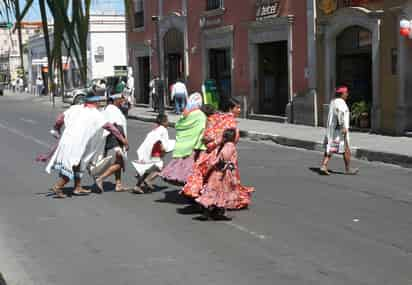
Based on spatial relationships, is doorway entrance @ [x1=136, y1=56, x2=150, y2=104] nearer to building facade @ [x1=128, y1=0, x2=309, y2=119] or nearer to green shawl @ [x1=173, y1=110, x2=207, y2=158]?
building facade @ [x1=128, y1=0, x2=309, y2=119]

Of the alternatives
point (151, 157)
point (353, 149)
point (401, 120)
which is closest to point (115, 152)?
point (151, 157)

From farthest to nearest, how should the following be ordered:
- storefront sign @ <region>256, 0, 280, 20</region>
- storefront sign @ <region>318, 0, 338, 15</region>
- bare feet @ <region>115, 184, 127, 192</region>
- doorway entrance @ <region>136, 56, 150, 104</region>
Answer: doorway entrance @ <region>136, 56, 150, 104</region>
storefront sign @ <region>256, 0, 280, 20</region>
storefront sign @ <region>318, 0, 338, 15</region>
bare feet @ <region>115, 184, 127, 192</region>

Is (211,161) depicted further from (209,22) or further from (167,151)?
(209,22)

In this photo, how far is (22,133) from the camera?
23094mm

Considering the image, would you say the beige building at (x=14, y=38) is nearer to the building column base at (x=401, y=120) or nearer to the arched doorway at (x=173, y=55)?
the building column base at (x=401, y=120)

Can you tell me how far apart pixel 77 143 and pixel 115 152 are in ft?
2.70

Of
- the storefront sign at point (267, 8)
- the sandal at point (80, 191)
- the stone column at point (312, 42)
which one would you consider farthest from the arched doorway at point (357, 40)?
the sandal at point (80, 191)

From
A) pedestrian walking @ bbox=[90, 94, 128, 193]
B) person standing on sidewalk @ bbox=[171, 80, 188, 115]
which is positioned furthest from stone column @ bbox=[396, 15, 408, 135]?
person standing on sidewalk @ bbox=[171, 80, 188, 115]

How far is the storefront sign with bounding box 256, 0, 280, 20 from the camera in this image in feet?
79.4

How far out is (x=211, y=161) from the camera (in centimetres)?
909

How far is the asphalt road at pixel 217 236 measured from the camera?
629cm

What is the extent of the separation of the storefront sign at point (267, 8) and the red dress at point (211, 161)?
15.5 metres

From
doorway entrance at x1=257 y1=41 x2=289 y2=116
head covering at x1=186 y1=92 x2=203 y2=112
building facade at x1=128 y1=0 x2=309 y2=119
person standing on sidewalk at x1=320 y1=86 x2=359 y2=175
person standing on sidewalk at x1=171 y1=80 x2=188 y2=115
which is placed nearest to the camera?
head covering at x1=186 y1=92 x2=203 y2=112

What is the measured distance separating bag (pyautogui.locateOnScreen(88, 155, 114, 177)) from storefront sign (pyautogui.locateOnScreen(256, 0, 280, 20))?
14.1 m
